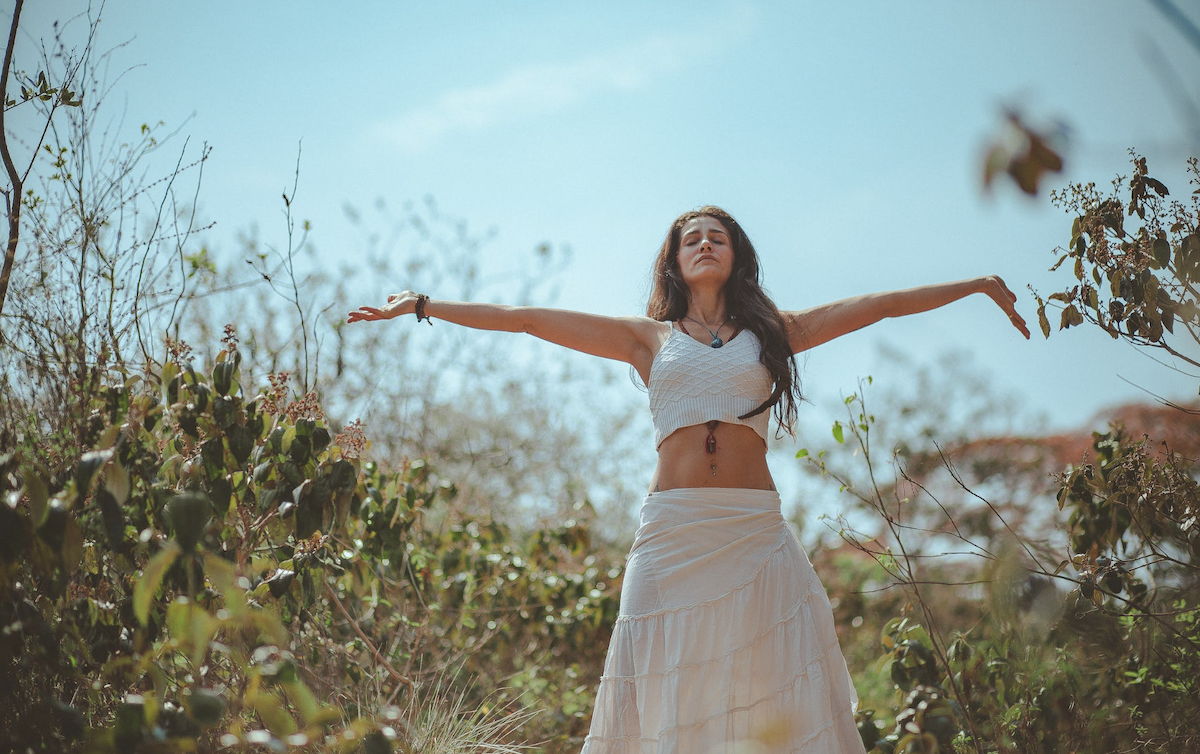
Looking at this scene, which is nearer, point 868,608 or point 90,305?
point 90,305

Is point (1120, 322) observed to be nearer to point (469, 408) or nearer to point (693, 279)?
point (693, 279)

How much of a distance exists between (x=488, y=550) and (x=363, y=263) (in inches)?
121

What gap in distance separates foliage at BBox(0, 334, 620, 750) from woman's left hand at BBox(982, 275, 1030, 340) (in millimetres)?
1939

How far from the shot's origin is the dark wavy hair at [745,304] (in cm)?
274

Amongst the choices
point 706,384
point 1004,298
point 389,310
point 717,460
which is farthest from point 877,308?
point 389,310

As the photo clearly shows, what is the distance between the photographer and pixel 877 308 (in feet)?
9.11

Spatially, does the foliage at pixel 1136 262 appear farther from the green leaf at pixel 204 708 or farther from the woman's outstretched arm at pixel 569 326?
the green leaf at pixel 204 708

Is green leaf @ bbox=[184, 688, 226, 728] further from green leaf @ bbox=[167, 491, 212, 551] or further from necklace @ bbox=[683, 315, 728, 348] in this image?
necklace @ bbox=[683, 315, 728, 348]

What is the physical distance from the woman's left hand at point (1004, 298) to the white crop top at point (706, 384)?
2.30 ft

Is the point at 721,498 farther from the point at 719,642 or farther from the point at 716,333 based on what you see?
the point at 716,333

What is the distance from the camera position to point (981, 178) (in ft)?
3.51

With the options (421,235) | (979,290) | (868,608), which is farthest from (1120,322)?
(421,235)

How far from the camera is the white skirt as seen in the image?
233 centimetres

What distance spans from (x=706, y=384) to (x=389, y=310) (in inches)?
39.7
